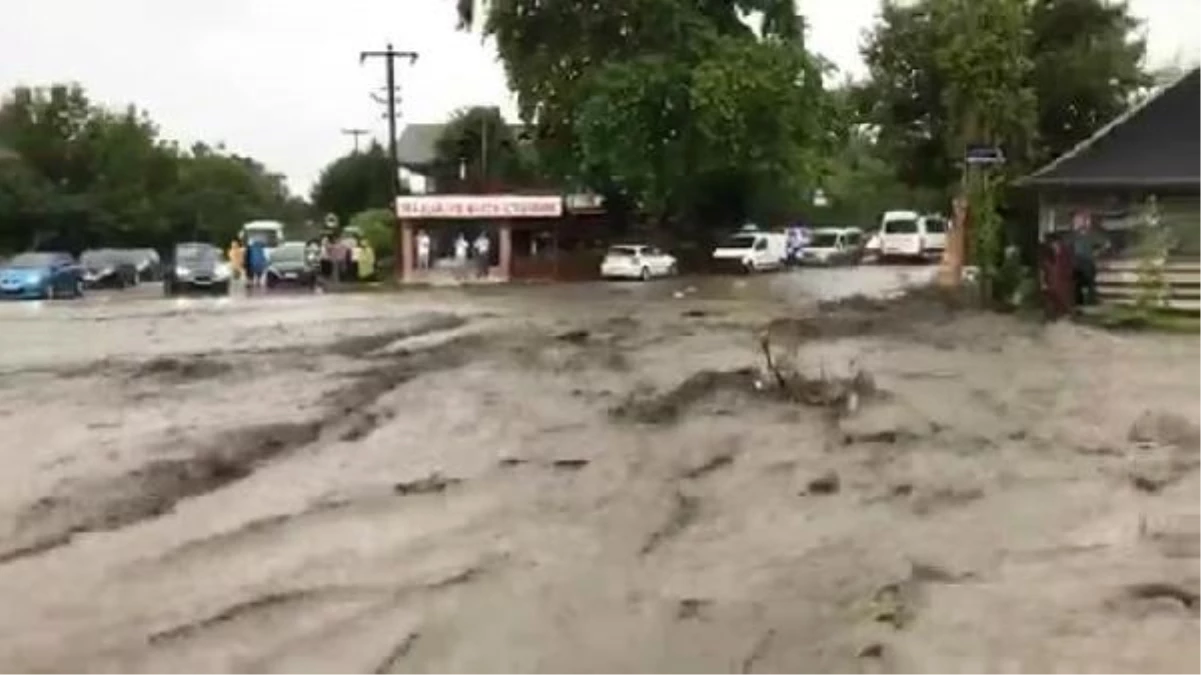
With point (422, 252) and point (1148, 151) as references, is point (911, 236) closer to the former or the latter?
A: point (422, 252)

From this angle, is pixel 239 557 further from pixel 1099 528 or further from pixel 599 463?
pixel 1099 528

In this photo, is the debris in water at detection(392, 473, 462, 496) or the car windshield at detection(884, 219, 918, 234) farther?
the car windshield at detection(884, 219, 918, 234)

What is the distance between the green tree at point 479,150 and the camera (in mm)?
73688

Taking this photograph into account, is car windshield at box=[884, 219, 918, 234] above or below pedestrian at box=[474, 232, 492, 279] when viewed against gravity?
above

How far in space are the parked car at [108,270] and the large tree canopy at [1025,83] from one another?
75.7ft

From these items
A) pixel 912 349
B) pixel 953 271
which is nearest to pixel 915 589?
pixel 912 349

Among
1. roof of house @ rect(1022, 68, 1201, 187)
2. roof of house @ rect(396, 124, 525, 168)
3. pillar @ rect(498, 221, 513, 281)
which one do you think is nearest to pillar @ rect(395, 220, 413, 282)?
pillar @ rect(498, 221, 513, 281)

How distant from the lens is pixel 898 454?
14164 millimetres

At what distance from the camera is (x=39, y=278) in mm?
48844

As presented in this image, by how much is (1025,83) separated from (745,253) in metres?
18.1

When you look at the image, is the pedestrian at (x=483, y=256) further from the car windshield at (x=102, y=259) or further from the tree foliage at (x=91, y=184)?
the tree foliage at (x=91, y=184)

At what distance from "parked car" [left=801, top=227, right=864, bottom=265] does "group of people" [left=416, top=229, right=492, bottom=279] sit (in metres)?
16.1

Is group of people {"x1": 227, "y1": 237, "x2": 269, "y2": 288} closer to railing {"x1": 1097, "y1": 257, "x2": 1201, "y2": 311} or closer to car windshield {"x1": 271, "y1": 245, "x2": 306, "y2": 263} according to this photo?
car windshield {"x1": 271, "y1": 245, "x2": 306, "y2": 263}

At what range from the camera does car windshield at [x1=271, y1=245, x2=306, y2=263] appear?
50.1m
